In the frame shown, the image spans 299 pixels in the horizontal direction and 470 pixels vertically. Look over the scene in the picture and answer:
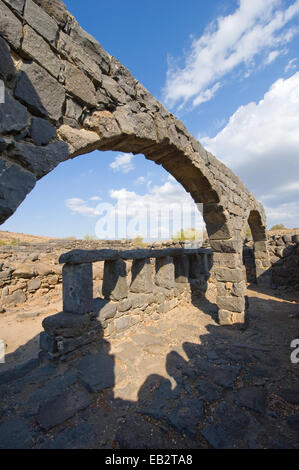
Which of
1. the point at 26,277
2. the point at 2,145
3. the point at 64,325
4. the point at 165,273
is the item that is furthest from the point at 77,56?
the point at 26,277

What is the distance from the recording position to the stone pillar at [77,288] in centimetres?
329

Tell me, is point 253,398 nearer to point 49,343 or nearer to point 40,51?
point 49,343

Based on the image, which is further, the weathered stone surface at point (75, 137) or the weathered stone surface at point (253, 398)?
the weathered stone surface at point (253, 398)

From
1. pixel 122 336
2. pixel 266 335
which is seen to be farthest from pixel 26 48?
pixel 266 335

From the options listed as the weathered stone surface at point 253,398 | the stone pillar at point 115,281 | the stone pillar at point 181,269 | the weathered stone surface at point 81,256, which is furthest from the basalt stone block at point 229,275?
the weathered stone surface at point 81,256

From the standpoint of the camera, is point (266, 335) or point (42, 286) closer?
point (266, 335)

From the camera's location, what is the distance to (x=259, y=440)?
1.85 m

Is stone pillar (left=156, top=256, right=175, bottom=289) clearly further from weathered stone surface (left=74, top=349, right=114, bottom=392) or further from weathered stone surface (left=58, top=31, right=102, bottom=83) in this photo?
weathered stone surface (left=58, top=31, right=102, bottom=83)

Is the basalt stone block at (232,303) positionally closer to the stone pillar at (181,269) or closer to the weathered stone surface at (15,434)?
the stone pillar at (181,269)

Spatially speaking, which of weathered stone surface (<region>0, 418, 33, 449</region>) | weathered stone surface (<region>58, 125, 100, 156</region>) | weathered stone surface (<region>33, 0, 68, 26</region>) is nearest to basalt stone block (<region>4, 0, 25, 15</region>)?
weathered stone surface (<region>33, 0, 68, 26</region>)

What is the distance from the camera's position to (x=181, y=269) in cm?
623

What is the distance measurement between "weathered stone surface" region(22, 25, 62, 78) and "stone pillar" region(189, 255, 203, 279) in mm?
6070
